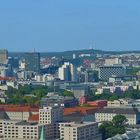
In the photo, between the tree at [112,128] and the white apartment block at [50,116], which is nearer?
the white apartment block at [50,116]

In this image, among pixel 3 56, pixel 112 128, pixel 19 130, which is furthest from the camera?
pixel 3 56

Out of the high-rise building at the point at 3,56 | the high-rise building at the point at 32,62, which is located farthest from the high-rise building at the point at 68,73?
the high-rise building at the point at 3,56

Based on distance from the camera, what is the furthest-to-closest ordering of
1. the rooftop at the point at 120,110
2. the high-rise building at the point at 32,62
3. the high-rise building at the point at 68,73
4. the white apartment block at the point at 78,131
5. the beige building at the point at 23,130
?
the high-rise building at the point at 32,62, the high-rise building at the point at 68,73, the rooftop at the point at 120,110, the beige building at the point at 23,130, the white apartment block at the point at 78,131

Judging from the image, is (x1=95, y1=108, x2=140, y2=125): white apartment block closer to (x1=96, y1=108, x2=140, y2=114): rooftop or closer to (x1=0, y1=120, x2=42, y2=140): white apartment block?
(x1=96, y1=108, x2=140, y2=114): rooftop

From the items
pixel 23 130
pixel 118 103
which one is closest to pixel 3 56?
pixel 118 103

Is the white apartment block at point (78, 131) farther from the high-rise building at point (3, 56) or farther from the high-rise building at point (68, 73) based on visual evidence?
the high-rise building at point (3, 56)

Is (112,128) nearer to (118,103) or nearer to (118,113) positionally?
(118,113)

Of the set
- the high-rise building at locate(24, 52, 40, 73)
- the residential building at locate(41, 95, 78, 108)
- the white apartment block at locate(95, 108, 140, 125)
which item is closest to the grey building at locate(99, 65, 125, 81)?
the high-rise building at locate(24, 52, 40, 73)
